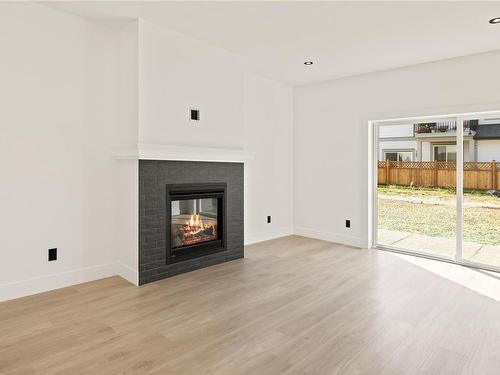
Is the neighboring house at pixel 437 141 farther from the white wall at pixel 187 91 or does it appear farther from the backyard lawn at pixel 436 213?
the white wall at pixel 187 91

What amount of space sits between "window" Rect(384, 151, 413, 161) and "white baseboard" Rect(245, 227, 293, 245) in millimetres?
1978

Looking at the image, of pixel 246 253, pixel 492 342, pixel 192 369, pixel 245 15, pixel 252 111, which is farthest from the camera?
pixel 252 111

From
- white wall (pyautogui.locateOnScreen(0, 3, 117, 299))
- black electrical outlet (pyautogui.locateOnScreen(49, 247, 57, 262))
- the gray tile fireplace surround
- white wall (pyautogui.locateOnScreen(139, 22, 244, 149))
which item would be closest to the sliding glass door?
white wall (pyautogui.locateOnScreen(139, 22, 244, 149))

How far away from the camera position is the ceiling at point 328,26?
2973 millimetres

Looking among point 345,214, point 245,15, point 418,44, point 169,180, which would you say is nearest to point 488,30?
point 418,44

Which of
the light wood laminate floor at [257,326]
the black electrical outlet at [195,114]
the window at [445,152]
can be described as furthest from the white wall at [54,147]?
the window at [445,152]

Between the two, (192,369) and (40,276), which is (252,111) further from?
(192,369)

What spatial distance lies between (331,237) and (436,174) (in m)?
1.77

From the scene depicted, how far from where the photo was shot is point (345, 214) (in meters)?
5.24

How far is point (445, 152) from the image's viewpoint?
4.40m

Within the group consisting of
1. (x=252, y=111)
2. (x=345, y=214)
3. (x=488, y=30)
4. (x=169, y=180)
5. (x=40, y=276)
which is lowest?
(x=40, y=276)

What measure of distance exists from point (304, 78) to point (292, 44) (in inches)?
58.3

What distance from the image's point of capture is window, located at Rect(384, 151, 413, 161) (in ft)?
15.5

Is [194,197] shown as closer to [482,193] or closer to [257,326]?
[257,326]
